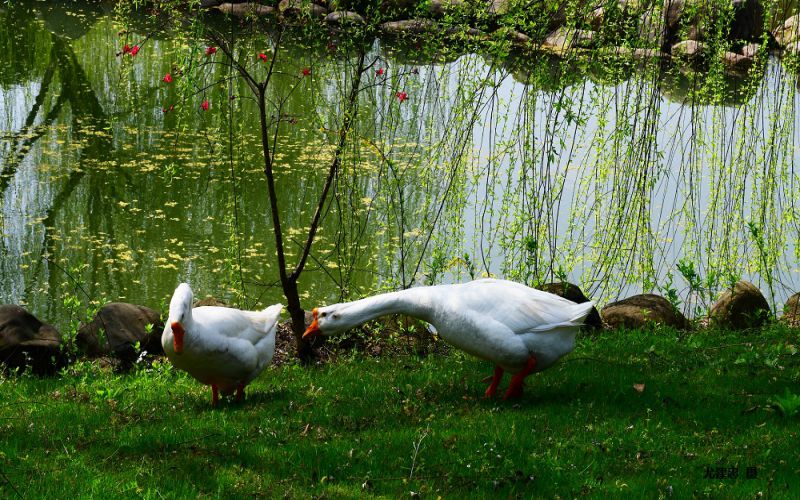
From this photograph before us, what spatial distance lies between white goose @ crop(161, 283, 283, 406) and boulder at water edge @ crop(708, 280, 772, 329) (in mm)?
4818

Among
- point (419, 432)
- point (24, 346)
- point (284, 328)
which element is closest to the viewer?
point (419, 432)

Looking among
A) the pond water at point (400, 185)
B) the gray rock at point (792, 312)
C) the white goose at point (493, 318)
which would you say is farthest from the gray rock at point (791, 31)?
the white goose at point (493, 318)

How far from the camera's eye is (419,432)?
17.5ft

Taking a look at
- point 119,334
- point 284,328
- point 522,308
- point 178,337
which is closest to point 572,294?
point 284,328

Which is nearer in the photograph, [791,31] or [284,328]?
[791,31]

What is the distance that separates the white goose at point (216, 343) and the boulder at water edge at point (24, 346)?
1.94 m

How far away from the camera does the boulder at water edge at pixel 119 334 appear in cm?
810

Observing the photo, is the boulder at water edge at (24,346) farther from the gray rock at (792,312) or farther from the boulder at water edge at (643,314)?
the gray rock at (792,312)

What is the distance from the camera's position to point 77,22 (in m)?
25.2

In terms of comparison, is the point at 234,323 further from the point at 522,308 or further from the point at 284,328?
the point at 284,328

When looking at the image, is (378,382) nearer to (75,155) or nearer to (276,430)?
(276,430)

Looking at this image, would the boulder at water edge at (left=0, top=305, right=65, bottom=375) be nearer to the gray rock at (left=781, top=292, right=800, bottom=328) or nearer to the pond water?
the pond water

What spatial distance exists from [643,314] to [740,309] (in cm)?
102

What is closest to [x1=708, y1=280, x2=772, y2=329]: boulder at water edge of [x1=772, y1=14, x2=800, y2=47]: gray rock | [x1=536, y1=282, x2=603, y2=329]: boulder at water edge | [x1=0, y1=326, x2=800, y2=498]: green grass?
[x1=536, y1=282, x2=603, y2=329]: boulder at water edge
